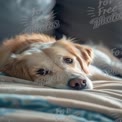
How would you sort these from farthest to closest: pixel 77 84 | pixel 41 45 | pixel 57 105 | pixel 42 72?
pixel 41 45, pixel 42 72, pixel 77 84, pixel 57 105

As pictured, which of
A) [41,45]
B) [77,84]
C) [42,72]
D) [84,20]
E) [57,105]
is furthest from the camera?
[84,20]

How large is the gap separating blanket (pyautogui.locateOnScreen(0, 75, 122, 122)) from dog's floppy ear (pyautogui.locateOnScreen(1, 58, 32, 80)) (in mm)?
229

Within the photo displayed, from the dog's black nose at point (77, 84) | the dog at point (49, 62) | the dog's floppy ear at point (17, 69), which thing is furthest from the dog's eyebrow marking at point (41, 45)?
the dog's black nose at point (77, 84)

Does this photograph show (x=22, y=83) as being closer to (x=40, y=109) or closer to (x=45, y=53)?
(x=45, y=53)

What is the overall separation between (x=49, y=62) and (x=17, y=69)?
16cm

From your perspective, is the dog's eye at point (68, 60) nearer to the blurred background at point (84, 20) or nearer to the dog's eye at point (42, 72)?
the dog's eye at point (42, 72)

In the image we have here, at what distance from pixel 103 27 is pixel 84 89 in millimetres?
772

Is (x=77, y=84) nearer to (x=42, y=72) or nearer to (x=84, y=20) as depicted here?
(x=42, y=72)

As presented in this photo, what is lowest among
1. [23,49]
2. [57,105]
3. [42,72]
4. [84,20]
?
[57,105]

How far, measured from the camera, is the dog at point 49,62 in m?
1.44

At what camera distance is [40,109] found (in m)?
1.12

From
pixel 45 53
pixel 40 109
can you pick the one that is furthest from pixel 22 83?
pixel 40 109

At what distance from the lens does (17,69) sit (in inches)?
60.8

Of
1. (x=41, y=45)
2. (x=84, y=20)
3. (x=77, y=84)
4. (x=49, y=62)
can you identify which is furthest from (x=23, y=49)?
(x=84, y=20)
